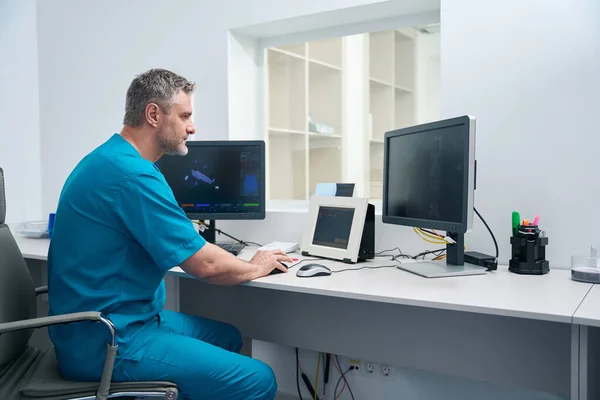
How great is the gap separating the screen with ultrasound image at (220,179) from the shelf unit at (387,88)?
2.20 ft

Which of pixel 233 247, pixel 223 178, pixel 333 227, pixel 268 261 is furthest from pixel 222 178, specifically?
pixel 268 261

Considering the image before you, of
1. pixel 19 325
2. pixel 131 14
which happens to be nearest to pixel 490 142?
pixel 19 325

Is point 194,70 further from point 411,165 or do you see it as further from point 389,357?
point 389,357

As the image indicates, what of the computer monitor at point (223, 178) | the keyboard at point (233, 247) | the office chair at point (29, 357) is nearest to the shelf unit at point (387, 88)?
the computer monitor at point (223, 178)

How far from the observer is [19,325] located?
1264mm

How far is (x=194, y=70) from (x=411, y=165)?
4.33 ft

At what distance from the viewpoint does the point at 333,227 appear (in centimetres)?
203

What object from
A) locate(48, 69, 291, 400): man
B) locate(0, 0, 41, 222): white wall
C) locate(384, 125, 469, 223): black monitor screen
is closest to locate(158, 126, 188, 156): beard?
locate(48, 69, 291, 400): man

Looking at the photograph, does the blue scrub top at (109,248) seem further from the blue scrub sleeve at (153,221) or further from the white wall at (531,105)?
the white wall at (531,105)

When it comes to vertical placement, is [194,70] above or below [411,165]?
above

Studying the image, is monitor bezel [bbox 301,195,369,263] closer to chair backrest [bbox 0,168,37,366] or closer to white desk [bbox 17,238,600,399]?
white desk [bbox 17,238,600,399]

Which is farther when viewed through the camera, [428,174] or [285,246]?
[285,246]

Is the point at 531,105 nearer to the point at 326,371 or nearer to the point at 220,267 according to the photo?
the point at 220,267

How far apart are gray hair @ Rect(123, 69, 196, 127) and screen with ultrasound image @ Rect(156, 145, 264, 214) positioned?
646 mm
